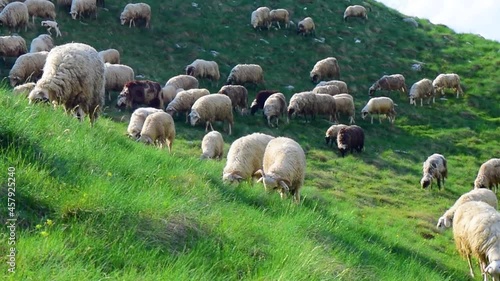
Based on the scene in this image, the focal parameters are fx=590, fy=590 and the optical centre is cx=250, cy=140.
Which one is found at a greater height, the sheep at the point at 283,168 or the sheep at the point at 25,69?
the sheep at the point at 283,168

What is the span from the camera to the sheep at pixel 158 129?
14836 mm

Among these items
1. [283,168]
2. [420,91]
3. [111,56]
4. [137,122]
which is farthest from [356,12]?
[283,168]

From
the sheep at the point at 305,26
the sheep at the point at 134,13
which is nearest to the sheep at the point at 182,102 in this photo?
the sheep at the point at 134,13

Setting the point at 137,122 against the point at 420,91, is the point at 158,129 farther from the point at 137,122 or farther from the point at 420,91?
the point at 420,91

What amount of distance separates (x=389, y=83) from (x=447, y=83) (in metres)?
3.47

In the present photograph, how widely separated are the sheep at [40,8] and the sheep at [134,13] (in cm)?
390

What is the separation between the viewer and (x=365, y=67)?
1331 inches

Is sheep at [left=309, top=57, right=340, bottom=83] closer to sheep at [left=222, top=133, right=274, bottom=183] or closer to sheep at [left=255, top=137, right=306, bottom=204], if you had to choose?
sheep at [left=222, top=133, right=274, bottom=183]

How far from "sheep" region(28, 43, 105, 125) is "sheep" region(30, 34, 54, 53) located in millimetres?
13093

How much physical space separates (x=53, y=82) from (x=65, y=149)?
464 cm

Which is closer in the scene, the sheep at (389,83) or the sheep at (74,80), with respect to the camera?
the sheep at (74,80)

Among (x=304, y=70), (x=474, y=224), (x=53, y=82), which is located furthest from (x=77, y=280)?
(x=304, y=70)

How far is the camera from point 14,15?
25.0 m

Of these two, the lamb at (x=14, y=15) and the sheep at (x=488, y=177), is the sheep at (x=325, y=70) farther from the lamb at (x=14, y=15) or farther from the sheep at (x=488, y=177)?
the lamb at (x=14, y=15)
